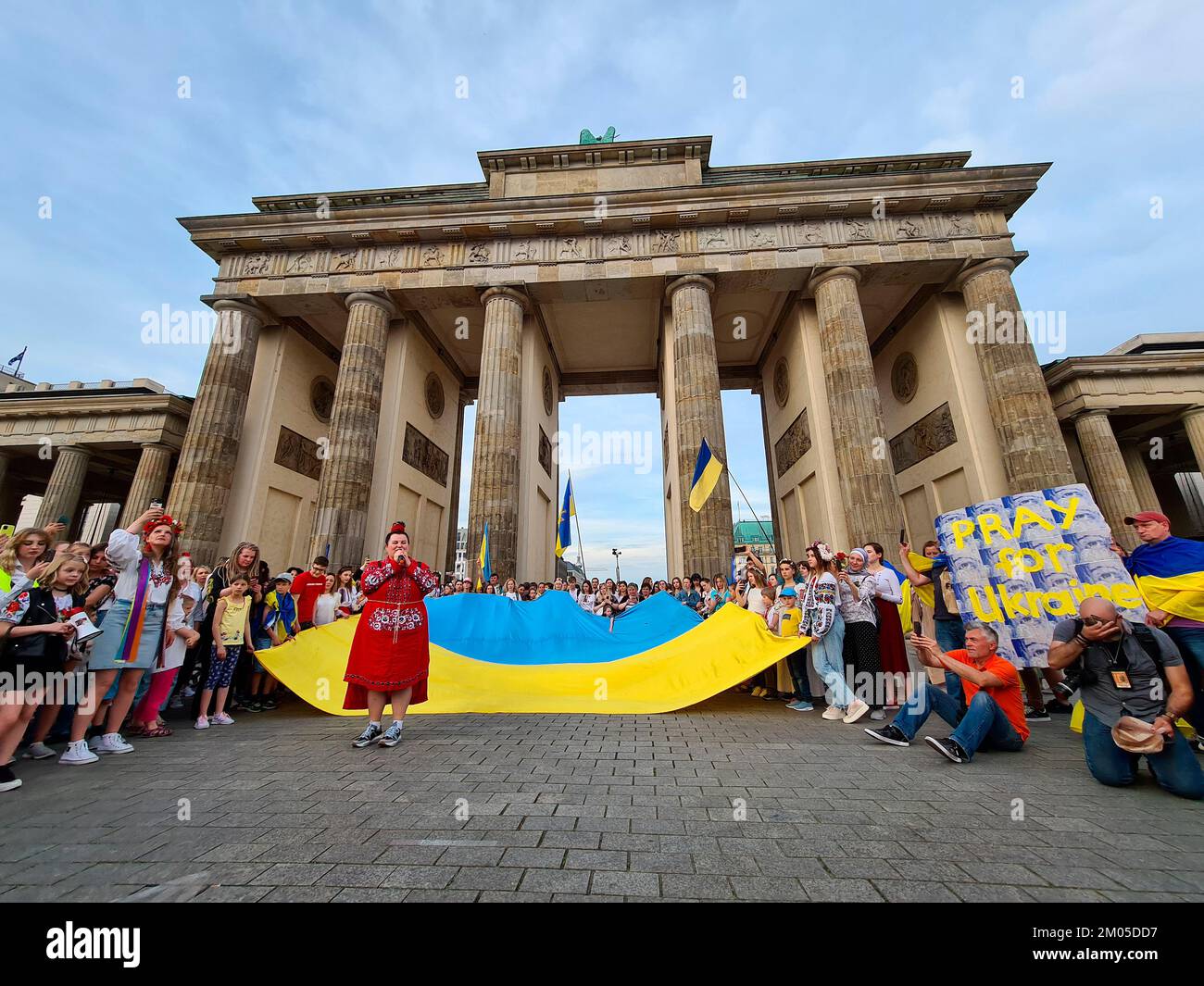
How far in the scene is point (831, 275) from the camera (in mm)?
16422

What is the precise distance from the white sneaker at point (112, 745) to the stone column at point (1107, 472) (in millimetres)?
25526

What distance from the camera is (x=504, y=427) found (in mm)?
15852

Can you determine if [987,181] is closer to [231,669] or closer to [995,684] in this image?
[995,684]

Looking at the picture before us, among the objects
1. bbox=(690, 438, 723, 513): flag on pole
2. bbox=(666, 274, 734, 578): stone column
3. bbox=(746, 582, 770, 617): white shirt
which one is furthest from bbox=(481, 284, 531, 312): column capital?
bbox=(746, 582, 770, 617): white shirt

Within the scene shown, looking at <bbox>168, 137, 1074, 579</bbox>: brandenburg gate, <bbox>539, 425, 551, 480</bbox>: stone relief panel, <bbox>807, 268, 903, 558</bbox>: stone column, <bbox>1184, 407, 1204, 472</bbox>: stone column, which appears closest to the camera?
<bbox>807, 268, 903, 558</bbox>: stone column

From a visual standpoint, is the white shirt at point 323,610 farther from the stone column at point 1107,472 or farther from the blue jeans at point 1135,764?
the stone column at point 1107,472

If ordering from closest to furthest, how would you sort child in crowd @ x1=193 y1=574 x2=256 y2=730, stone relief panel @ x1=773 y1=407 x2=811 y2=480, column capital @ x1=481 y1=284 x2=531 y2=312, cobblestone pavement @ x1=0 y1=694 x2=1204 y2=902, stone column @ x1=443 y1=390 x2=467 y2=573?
cobblestone pavement @ x1=0 y1=694 x2=1204 y2=902, child in crowd @ x1=193 y1=574 x2=256 y2=730, column capital @ x1=481 y1=284 x2=531 y2=312, stone relief panel @ x1=773 y1=407 x2=811 y2=480, stone column @ x1=443 y1=390 x2=467 y2=573

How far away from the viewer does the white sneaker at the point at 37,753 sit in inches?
167

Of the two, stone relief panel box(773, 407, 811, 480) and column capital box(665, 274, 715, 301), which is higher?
column capital box(665, 274, 715, 301)

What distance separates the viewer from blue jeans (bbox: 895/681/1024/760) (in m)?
3.97

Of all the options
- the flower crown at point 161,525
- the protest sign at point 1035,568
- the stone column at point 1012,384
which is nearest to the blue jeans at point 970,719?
the protest sign at point 1035,568

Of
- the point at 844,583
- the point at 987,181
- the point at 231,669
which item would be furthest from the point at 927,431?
the point at 231,669

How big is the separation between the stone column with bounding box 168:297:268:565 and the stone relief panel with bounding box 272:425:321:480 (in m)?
1.42

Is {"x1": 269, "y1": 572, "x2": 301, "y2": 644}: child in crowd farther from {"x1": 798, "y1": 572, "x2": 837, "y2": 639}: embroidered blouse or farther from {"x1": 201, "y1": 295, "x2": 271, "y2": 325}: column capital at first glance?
{"x1": 201, "y1": 295, "x2": 271, "y2": 325}: column capital
